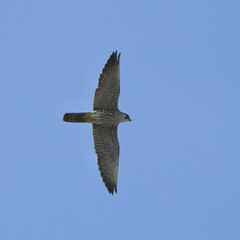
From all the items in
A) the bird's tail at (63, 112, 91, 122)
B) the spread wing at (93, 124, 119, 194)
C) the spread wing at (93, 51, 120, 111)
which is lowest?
the spread wing at (93, 124, 119, 194)

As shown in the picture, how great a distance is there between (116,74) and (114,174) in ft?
11.9

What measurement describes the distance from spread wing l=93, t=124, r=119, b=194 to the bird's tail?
0.70 m

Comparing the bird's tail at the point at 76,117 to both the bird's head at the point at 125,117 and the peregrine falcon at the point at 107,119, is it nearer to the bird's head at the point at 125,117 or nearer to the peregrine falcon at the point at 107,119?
the peregrine falcon at the point at 107,119

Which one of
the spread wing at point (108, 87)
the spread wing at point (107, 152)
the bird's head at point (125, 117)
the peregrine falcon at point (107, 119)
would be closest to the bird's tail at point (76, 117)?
the peregrine falcon at point (107, 119)

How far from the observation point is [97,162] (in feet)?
59.5

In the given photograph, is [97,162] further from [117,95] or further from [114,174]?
[117,95]

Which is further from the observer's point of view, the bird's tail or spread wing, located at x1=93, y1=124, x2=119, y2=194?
spread wing, located at x1=93, y1=124, x2=119, y2=194

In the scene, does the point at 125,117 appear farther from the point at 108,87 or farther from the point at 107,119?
the point at 108,87

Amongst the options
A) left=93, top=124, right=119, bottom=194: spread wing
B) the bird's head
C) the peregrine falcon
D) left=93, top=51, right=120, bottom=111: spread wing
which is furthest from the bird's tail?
the bird's head

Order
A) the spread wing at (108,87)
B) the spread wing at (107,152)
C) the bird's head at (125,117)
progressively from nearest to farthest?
the spread wing at (108,87), the bird's head at (125,117), the spread wing at (107,152)

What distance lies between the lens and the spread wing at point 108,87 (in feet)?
56.4

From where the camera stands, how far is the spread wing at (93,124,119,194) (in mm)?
18078

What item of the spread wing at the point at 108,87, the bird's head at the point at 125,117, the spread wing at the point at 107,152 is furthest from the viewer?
the spread wing at the point at 107,152

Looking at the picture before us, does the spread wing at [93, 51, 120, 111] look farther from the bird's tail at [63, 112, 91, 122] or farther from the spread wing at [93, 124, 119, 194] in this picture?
the spread wing at [93, 124, 119, 194]
